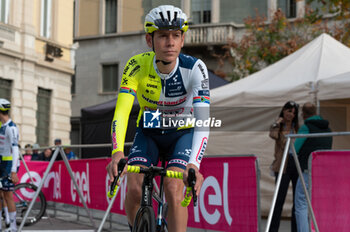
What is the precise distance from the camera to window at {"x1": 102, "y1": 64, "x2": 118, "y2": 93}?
37.0m

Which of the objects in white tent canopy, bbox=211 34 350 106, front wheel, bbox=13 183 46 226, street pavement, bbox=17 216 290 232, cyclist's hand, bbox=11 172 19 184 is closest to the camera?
cyclist's hand, bbox=11 172 19 184

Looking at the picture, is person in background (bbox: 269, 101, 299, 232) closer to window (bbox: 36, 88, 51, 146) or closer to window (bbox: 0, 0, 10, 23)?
window (bbox: 0, 0, 10, 23)

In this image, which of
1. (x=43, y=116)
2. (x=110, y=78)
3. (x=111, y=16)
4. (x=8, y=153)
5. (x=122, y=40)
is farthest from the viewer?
(x=110, y=78)

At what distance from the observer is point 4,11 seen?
2588cm

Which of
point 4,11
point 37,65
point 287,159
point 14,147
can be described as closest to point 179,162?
point 287,159

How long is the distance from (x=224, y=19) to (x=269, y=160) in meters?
A: 24.3

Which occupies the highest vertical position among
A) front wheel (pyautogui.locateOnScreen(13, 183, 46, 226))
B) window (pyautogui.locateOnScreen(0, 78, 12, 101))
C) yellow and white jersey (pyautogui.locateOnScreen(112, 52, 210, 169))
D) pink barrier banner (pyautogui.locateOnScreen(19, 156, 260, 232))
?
window (pyautogui.locateOnScreen(0, 78, 12, 101))

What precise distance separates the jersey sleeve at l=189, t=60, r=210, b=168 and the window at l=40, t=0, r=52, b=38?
80.6 feet

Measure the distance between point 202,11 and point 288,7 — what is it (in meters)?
4.82

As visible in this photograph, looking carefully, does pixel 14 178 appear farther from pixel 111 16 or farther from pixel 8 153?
pixel 111 16

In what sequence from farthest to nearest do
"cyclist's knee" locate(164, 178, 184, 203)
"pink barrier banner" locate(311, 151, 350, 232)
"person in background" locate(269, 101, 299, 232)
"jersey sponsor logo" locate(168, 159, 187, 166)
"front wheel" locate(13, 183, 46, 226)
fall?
"front wheel" locate(13, 183, 46, 226)
"person in background" locate(269, 101, 299, 232)
"pink barrier banner" locate(311, 151, 350, 232)
"jersey sponsor logo" locate(168, 159, 187, 166)
"cyclist's knee" locate(164, 178, 184, 203)

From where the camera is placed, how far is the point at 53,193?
41.0ft

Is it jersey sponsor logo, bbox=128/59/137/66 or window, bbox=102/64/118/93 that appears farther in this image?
window, bbox=102/64/118/93

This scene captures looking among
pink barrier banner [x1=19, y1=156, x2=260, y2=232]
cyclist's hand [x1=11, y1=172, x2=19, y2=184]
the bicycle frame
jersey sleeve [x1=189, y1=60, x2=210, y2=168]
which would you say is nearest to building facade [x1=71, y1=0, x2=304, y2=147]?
cyclist's hand [x1=11, y1=172, x2=19, y2=184]
